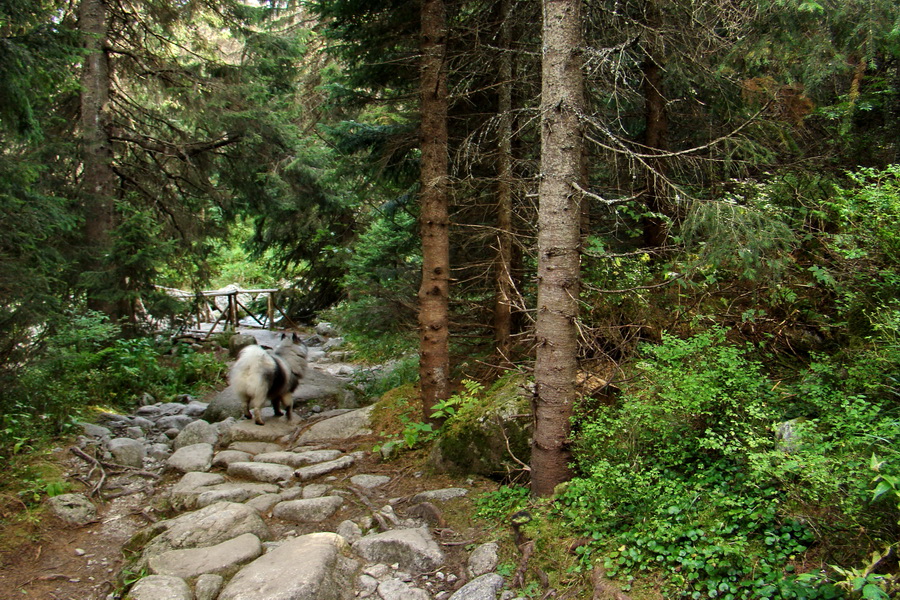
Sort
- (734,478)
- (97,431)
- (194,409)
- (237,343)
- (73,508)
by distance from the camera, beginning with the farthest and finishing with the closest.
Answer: (237,343) < (194,409) < (97,431) < (73,508) < (734,478)

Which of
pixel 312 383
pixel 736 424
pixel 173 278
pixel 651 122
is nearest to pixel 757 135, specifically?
pixel 651 122

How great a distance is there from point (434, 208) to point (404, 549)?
11.8 feet

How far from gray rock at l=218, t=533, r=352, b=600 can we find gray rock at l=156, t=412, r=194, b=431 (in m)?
4.93

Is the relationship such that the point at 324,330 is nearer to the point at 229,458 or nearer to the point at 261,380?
the point at 261,380

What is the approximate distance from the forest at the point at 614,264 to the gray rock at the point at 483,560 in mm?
433

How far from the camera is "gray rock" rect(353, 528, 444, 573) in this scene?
172 inches

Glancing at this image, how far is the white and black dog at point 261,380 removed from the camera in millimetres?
8070

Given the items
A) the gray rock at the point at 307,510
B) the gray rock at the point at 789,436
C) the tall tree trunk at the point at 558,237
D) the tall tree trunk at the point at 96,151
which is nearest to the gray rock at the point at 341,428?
the gray rock at the point at 307,510

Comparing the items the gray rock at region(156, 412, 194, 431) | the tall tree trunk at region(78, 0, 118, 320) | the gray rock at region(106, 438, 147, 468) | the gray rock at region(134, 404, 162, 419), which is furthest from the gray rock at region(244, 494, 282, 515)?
the tall tree trunk at region(78, 0, 118, 320)

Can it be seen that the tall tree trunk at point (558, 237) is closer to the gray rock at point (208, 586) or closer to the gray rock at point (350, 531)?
the gray rock at point (350, 531)

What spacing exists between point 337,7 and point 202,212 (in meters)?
9.77

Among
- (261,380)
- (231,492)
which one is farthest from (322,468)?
(261,380)

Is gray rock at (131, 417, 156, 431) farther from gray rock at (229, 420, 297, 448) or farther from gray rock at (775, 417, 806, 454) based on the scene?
gray rock at (775, 417, 806, 454)

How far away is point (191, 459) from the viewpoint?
22.9ft
